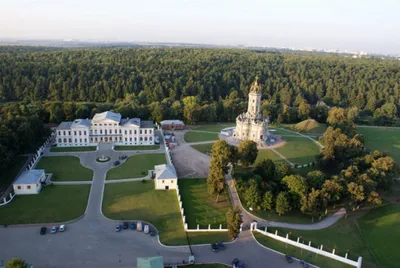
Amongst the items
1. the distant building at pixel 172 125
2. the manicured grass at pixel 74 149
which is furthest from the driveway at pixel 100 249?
the distant building at pixel 172 125

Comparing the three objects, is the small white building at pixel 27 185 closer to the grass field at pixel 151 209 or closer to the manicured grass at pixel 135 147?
the grass field at pixel 151 209

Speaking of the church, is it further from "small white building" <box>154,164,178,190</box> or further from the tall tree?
"small white building" <box>154,164,178,190</box>

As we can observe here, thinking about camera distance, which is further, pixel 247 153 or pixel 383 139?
pixel 383 139

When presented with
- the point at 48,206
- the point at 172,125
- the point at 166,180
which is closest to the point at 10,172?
the point at 48,206

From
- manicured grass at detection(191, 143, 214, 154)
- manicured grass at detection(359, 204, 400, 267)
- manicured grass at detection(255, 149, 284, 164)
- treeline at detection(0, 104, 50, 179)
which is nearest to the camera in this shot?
manicured grass at detection(359, 204, 400, 267)

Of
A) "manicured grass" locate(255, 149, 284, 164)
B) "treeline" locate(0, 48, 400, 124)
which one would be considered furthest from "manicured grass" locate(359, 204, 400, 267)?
"treeline" locate(0, 48, 400, 124)

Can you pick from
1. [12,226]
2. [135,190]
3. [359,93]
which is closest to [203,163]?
[135,190]

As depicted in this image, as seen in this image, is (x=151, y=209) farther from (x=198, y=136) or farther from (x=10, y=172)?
(x=198, y=136)

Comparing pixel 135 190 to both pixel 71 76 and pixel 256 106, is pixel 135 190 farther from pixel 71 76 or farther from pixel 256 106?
pixel 71 76
